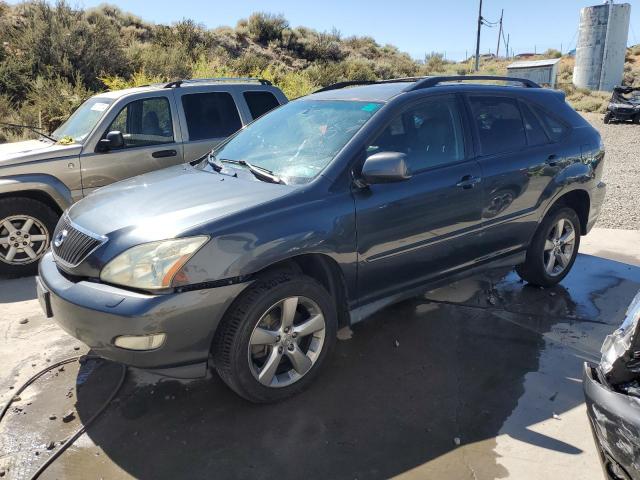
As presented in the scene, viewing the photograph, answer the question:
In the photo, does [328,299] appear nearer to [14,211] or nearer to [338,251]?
[338,251]

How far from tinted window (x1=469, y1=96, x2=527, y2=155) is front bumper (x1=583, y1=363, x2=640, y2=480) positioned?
2.46 metres

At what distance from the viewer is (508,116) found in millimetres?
4461

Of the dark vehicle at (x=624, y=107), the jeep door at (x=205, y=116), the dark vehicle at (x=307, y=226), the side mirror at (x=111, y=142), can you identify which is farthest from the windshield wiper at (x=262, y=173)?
the dark vehicle at (x=624, y=107)

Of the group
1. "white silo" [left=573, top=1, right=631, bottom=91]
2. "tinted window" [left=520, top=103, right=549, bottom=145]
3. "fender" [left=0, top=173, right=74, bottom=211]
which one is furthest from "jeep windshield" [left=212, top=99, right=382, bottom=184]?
"white silo" [left=573, top=1, right=631, bottom=91]

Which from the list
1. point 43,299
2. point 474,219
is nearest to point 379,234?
point 474,219

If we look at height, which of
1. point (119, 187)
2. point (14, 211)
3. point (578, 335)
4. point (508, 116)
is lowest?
point (578, 335)

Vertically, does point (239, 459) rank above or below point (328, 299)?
below

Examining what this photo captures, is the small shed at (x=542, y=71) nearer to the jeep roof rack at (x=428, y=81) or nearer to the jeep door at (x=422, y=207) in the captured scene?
the jeep roof rack at (x=428, y=81)

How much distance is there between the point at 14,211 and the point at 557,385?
5084 mm

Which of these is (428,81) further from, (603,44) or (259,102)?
(603,44)

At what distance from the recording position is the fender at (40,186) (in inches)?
209

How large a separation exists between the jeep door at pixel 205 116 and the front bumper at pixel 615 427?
508cm

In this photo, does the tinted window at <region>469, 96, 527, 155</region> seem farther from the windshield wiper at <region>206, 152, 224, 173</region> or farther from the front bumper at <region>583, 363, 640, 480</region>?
the front bumper at <region>583, 363, 640, 480</region>

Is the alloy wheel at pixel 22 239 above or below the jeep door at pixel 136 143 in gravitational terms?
below
